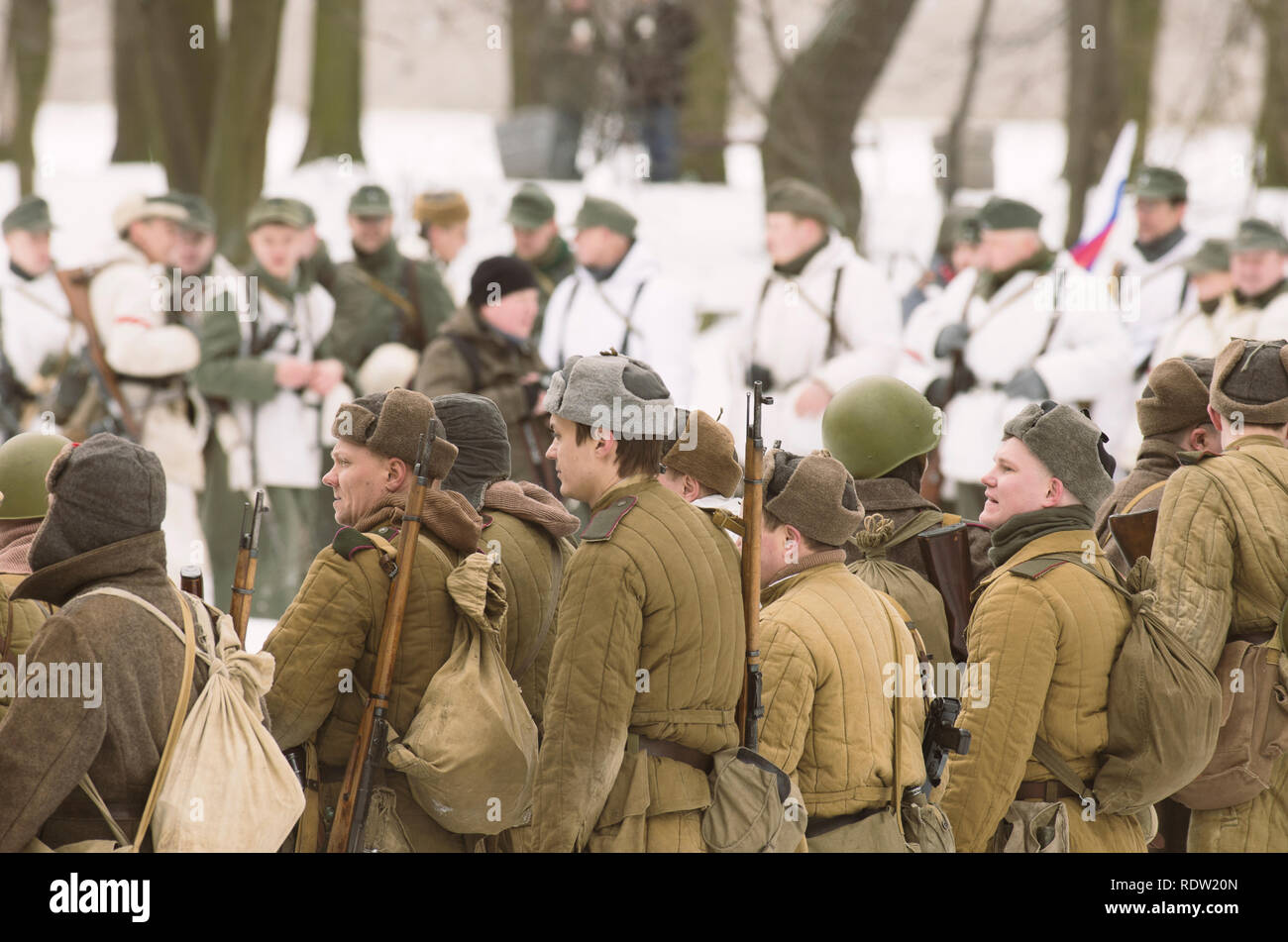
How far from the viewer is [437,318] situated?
10117 mm

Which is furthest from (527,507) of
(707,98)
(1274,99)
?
(707,98)

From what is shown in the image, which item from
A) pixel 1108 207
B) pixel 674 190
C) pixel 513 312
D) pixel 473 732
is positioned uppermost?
pixel 674 190

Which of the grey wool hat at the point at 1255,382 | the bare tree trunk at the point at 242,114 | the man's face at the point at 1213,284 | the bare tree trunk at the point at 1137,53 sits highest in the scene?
the bare tree trunk at the point at 1137,53

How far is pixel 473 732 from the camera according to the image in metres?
4.27

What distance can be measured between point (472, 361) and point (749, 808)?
4.99 m

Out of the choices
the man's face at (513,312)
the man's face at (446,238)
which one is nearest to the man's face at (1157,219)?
the man's face at (446,238)

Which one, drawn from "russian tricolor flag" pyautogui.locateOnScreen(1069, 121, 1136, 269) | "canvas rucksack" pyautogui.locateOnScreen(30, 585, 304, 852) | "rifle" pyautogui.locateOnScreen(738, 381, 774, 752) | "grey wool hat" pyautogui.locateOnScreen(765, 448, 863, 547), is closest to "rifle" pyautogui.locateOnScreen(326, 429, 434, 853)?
"canvas rucksack" pyautogui.locateOnScreen(30, 585, 304, 852)

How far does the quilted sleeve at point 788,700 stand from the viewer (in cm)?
424

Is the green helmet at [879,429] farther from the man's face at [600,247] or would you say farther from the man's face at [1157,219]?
the man's face at [1157,219]

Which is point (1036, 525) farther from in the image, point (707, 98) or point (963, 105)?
point (707, 98)

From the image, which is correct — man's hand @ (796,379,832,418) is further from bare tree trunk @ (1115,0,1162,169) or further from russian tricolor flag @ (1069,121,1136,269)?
bare tree trunk @ (1115,0,1162,169)

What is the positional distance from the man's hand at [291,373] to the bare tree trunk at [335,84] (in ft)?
31.8

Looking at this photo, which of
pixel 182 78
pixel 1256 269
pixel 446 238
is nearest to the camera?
pixel 1256 269
